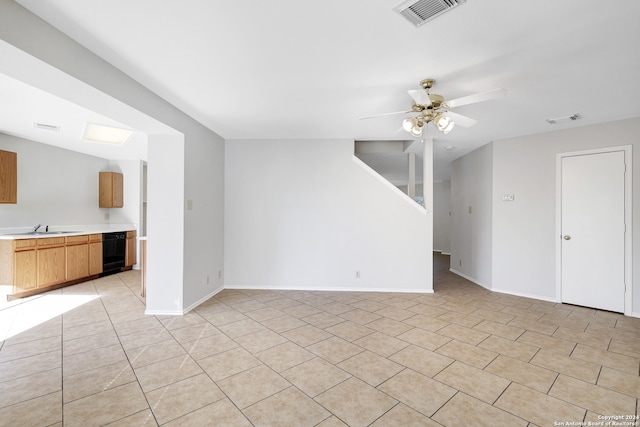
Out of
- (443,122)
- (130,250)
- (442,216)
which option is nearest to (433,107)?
(443,122)

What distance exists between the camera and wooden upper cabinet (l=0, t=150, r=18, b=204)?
426 cm

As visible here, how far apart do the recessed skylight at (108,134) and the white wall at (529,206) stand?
6.37 m

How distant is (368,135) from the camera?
445cm

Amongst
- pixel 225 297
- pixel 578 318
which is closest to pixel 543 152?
pixel 578 318

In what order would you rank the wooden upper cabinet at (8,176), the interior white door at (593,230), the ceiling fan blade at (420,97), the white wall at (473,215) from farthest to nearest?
the white wall at (473,215), the wooden upper cabinet at (8,176), the interior white door at (593,230), the ceiling fan blade at (420,97)

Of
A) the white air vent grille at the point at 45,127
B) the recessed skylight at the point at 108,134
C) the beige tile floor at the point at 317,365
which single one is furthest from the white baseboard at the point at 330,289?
the white air vent grille at the point at 45,127

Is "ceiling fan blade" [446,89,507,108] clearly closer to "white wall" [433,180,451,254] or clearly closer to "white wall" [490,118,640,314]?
"white wall" [490,118,640,314]

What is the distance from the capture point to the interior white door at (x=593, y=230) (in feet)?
12.2

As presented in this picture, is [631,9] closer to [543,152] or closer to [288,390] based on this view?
[543,152]

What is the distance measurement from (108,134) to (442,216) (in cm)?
927

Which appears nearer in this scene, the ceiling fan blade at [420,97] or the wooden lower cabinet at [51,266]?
the ceiling fan blade at [420,97]

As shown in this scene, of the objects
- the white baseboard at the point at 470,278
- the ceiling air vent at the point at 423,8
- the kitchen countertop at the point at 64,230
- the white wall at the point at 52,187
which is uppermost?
the ceiling air vent at the point at 423,8

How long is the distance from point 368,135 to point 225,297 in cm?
338

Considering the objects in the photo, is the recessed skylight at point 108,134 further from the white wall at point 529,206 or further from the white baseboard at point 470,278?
the white baseboard at point 470,278
